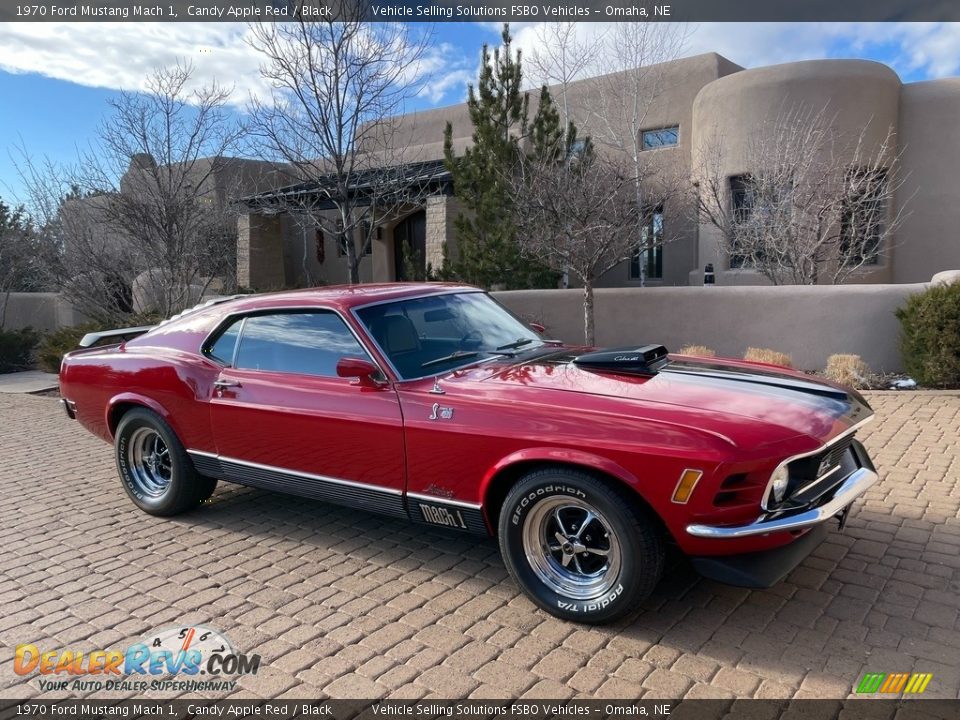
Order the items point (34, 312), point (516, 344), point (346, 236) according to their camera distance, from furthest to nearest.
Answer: point (34, 312) < point (346, 236) < point (516, 344)

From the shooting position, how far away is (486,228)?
11914 mm

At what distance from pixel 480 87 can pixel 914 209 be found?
9.35 meters

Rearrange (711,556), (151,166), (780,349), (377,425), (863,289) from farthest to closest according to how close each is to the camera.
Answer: (151,166)
(780,349)
(863,289)
(377,425)
(711,556)

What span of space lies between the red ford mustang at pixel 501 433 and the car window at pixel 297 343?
14mm

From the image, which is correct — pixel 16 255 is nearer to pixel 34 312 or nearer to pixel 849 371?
pixel 34 312

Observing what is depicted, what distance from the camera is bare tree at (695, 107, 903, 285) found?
1127cm

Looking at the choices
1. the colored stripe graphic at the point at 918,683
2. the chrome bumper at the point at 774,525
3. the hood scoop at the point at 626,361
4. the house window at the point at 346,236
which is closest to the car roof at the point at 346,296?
the hood scoop at the point at 626,361

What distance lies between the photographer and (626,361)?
379 centimetres

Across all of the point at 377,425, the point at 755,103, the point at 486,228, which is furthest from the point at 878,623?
the point at 755,103

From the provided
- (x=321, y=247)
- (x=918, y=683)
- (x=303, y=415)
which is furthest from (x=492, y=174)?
(x=321, y=247)

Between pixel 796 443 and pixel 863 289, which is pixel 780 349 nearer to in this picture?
pixel 863 289

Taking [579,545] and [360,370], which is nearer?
[579,545]

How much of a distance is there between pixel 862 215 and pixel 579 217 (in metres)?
6.27

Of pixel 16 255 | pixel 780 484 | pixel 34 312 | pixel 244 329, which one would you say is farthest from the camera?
pixel 34 312
